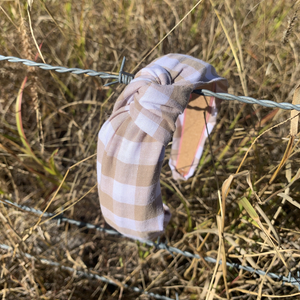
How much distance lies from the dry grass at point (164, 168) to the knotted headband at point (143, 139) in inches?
7.8

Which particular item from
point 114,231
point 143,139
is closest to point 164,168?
point 114,231

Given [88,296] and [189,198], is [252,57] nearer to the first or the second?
[189,198]

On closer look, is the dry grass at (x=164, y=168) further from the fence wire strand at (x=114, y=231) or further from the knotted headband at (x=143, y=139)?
the knotted headband at (x=143, y=139)

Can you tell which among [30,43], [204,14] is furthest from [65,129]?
[204,14]

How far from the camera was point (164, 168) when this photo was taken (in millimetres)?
1020

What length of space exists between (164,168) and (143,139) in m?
0.58

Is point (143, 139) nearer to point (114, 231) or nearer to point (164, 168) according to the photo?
point (114, 231)

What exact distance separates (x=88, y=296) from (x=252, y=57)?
1.21 metres

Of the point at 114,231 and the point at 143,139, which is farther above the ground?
the point at 143,139

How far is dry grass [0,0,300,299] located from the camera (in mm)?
735

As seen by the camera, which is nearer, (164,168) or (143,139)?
(143,139)

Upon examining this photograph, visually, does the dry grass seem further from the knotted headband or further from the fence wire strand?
the knotted headband

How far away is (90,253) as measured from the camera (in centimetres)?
93

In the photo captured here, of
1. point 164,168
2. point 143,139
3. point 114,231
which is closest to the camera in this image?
point 143,139
